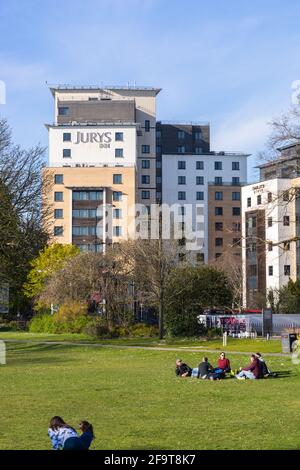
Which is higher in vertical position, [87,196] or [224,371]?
[87,196]

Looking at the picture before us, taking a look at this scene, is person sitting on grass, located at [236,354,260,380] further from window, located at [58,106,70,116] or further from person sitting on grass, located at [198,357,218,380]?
window, located at [58,106,70,116]

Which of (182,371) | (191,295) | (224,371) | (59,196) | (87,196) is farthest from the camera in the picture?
(87,196)

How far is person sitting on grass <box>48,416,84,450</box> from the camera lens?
13625 millimetres

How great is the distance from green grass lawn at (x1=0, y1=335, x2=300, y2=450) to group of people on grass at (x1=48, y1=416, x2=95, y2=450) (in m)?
1.56

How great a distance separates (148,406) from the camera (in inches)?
877

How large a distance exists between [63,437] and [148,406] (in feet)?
28.3

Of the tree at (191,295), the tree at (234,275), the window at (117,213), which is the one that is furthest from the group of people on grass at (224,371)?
the window at (117,213)

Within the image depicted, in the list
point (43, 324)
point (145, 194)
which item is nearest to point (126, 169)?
point (145, 194)

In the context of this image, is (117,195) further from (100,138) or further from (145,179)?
(145,179)

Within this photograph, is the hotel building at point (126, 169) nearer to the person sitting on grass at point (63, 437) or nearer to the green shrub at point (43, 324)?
the green shrub at point (43, 324)

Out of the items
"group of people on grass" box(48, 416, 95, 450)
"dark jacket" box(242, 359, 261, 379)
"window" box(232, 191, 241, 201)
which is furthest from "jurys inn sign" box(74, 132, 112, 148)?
"group of people on grass" box(48, 416, 95, 450)

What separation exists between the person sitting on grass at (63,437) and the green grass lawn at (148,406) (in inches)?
60.8

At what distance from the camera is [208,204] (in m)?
142
